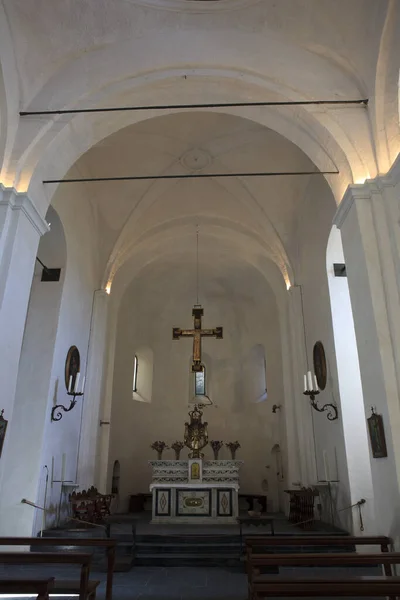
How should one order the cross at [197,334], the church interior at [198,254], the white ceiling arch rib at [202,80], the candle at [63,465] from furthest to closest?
the cross at [197,334] → the candle at [63,465] → the white ceiling arch rib at [202,80] → the church interior at [198,254]

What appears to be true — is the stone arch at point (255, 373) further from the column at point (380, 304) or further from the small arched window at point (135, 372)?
the column at point (380, 304)

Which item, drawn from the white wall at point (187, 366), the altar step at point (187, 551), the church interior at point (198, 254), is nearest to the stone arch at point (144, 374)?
the white wall at point (187, 366)

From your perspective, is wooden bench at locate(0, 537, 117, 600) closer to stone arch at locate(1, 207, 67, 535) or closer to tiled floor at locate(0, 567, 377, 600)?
tiled floor at locate(0, 567, 377, 600)

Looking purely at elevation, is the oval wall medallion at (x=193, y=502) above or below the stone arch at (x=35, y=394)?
below

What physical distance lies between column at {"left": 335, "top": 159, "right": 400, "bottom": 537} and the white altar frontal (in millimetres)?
5117

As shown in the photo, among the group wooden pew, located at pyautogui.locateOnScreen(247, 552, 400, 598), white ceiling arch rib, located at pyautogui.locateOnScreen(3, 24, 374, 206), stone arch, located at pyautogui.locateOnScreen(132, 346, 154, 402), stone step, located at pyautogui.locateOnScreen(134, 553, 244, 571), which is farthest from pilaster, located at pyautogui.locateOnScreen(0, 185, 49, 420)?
stone arch, located at pyautogui.locateOnScreen(132, 346, 154, 402)

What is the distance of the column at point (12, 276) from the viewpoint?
19.0 ft

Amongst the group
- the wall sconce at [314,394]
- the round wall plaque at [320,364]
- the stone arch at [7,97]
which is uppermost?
the stone arch at [7,97]

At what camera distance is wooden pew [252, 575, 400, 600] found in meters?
2.83

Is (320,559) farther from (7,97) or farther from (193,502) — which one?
(7,97)

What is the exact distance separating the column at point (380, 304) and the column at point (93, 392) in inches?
277

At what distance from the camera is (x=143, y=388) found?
1541 centimetres

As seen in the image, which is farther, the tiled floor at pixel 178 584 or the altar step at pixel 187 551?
the altar step at pixel 187 551

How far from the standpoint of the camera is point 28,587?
308 cm
